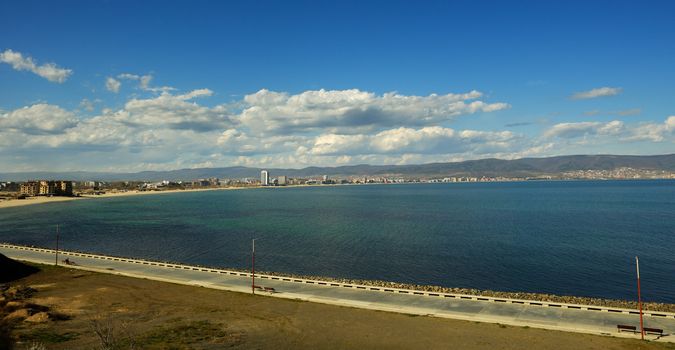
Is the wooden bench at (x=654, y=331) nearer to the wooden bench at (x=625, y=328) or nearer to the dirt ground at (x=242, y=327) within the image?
the wooden bench at (x=625, y=328)

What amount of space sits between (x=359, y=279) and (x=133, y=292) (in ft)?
77.3

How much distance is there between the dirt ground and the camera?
23953 mm

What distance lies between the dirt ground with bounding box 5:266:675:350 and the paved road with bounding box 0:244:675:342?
1.41 m

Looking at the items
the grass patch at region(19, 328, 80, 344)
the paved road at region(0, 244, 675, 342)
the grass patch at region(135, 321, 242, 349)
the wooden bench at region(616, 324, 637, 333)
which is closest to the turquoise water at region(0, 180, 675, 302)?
the paved road at region(0, 244, 675, 342)

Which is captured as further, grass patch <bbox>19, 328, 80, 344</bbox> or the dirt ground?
grass patch <bbox>19, 328, 80, 344</bbox>

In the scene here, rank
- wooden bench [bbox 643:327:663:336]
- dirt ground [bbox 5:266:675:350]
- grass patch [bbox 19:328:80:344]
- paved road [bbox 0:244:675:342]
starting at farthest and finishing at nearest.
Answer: paved road [bbox 0:244:675:342] < wooden bench [bbox 643:327:663:336] < grass patch [bbox 19:328:80:344] < dirt ground [bbox 5:266:675:350]

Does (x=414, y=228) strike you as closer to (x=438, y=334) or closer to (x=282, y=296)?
(x=282, y=296)

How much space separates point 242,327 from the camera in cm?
2744

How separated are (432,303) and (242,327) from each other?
14595 millimetres

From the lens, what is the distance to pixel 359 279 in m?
48.1

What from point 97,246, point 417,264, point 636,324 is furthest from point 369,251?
point 97,246

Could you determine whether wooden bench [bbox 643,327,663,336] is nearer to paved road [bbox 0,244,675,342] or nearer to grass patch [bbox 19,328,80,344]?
paved road [bbox 0,244,675,342]

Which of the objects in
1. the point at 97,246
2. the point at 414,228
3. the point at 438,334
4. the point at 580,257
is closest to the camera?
the point at 438,334

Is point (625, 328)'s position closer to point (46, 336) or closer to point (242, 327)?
point (242, 327)
